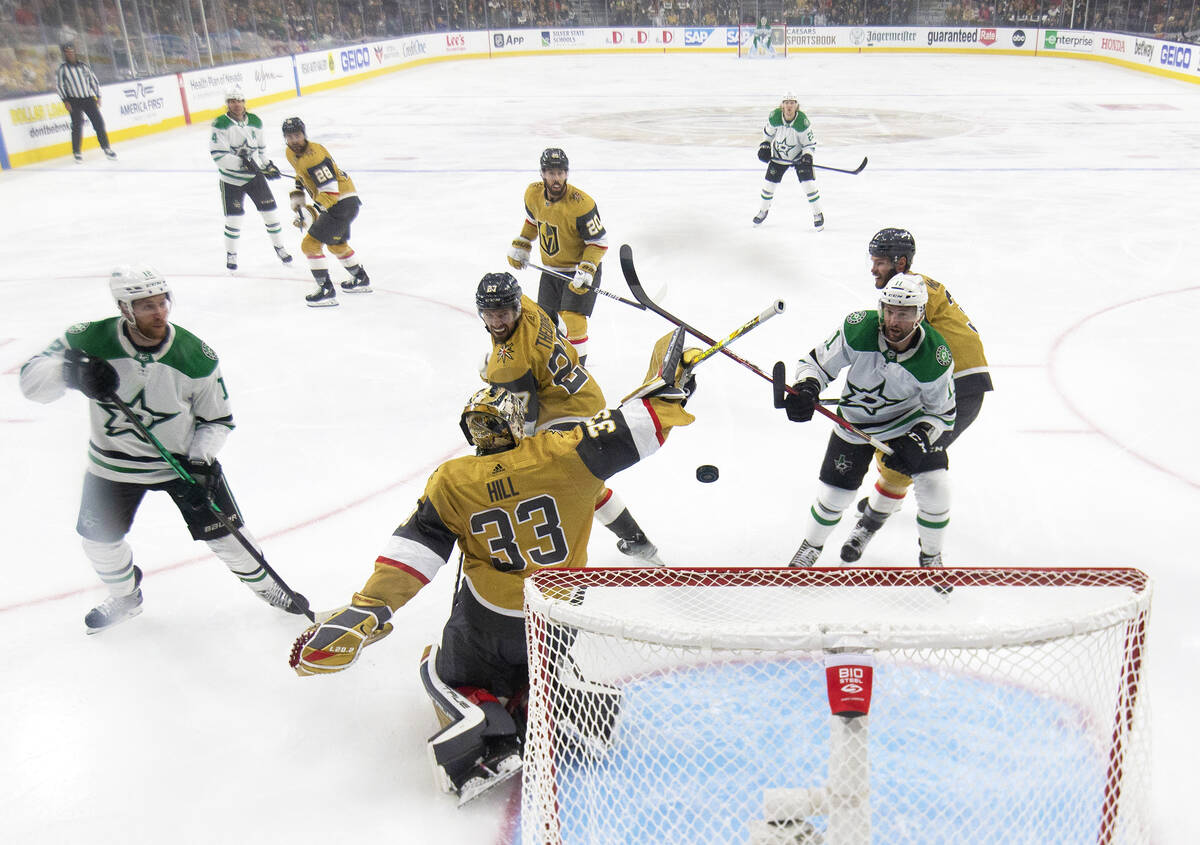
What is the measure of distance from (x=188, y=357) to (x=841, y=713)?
206 centimetres

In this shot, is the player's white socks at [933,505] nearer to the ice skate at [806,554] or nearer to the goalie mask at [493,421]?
the ice skate at [806,554]

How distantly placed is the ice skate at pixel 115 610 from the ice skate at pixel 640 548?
1.64m

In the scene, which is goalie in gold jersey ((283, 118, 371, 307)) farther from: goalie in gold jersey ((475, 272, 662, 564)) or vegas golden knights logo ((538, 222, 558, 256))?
goalie in gold jersey ((475, 272, 662, 564))

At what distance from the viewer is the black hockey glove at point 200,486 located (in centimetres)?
270

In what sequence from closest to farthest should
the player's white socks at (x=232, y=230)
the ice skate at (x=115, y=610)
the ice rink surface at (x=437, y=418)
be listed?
the ice rink surface at (x=437, y=418) → the ice skate at (x=115, y=610) → the player's white socks at (x=232, y=230)

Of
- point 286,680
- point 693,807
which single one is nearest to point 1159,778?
point 693,807

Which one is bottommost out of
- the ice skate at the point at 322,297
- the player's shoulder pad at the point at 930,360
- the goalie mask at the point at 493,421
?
the ice skate at the point at 322,297

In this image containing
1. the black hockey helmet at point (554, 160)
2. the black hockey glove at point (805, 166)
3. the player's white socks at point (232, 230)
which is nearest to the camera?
the black hockey helmet at point (554, 160)

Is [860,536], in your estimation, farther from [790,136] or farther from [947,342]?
[790,136]

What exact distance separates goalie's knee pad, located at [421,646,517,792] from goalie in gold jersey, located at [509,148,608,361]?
2621 millimetres

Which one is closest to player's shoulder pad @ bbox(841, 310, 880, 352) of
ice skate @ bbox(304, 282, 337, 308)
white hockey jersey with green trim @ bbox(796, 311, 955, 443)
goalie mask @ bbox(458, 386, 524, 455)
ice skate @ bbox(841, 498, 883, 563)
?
white hockey jersey with green trim @ bbox(796, 311, 955, 443)

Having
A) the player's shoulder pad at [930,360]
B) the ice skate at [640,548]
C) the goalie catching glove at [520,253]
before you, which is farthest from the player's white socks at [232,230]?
the player's shoulder pad at [930,360]

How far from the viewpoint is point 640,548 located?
3.25 meters

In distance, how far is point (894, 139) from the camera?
39.6 ft
